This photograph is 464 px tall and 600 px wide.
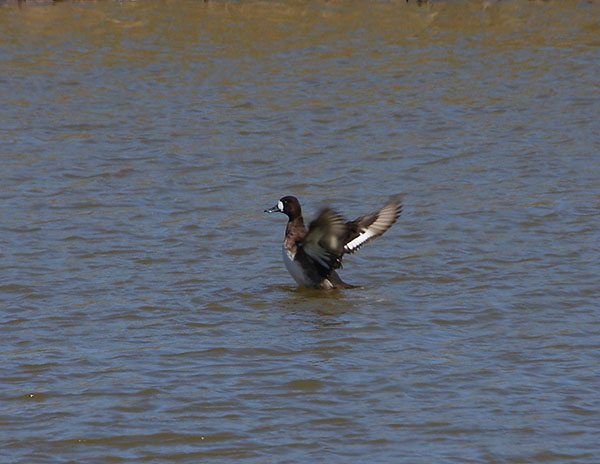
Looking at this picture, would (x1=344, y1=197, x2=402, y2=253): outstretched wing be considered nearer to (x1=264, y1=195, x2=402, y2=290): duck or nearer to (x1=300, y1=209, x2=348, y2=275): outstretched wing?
(x1=264, y1=195, x2=402, y2=290): duck

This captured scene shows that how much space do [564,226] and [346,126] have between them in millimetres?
5695

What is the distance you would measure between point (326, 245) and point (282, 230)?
8.01 ft

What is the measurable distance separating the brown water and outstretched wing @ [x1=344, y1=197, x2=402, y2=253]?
17.1 inches

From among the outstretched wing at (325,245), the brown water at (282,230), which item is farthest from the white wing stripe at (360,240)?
the brown water at (282,230)

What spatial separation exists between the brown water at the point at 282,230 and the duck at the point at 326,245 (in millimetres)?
183

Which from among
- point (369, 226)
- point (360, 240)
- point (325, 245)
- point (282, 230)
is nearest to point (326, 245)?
point (325, 245)

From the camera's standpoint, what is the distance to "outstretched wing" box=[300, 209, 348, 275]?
10.6 meters

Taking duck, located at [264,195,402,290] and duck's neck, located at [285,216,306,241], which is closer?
duck, located at [264,195,402,290]

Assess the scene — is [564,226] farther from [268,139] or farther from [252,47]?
[252,47]

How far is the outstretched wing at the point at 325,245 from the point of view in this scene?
10641mm

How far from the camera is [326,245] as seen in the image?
1088 cm

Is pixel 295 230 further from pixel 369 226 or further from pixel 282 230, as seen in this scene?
pixel 282 230

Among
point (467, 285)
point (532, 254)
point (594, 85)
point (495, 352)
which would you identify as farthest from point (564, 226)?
point (594, 85)

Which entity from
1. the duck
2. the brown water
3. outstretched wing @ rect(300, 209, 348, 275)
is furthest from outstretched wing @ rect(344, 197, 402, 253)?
the brown water
